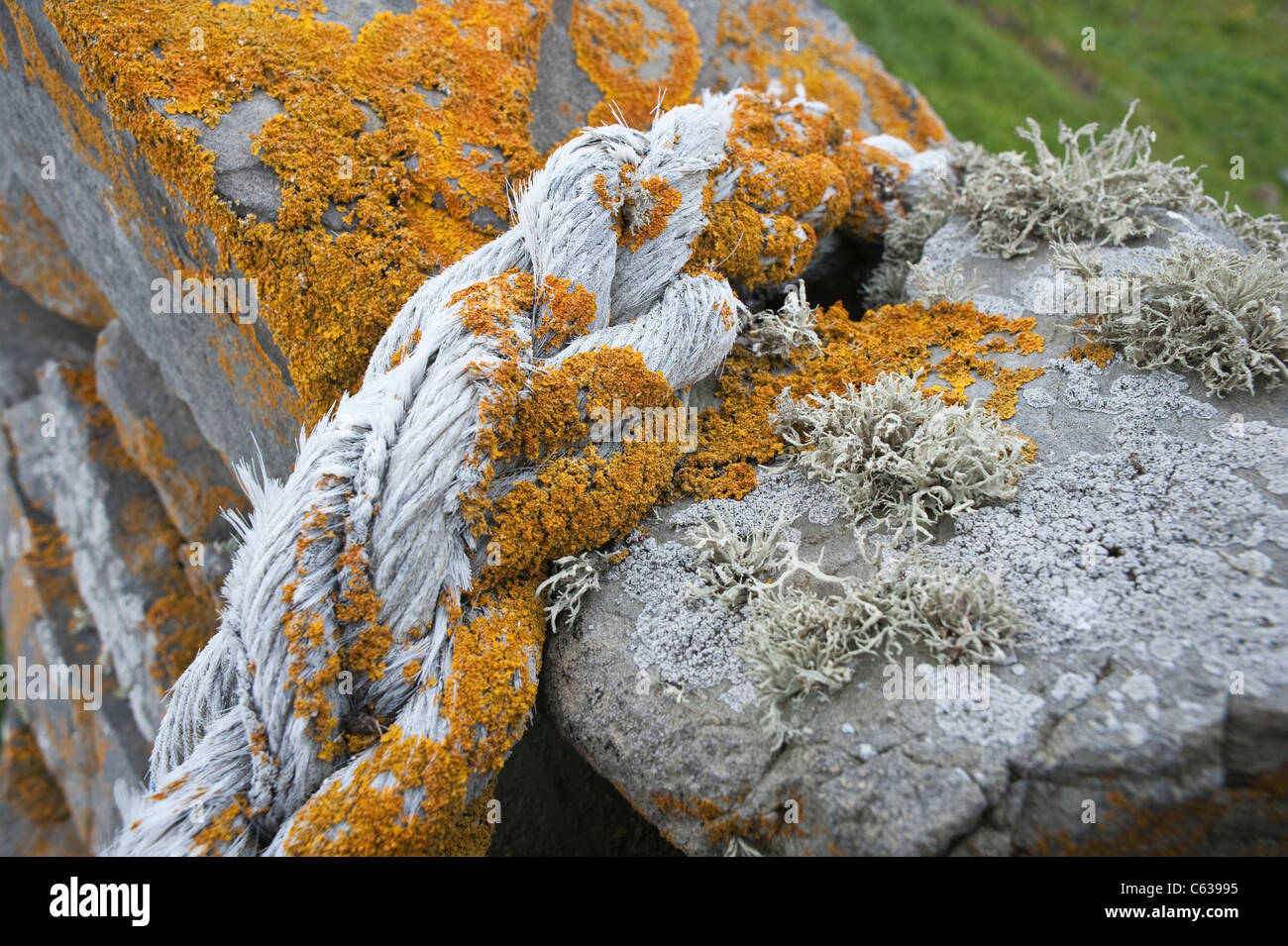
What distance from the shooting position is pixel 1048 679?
2.27 m

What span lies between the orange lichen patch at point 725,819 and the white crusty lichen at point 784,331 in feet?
6.31

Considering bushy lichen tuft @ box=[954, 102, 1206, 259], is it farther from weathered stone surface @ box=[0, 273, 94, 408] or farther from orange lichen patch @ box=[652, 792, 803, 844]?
weathered stone surface @ box=[0, 273, 94, 408]

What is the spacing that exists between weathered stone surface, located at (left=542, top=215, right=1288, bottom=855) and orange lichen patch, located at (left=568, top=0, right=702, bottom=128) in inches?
101

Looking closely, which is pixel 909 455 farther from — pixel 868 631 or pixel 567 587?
pixel 567 587

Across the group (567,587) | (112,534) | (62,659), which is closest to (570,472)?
(567,587)

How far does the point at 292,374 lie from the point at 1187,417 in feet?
11.5

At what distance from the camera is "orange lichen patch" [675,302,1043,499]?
3.16 m

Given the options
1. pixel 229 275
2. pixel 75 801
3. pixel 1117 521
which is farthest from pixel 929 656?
pixel 75 801

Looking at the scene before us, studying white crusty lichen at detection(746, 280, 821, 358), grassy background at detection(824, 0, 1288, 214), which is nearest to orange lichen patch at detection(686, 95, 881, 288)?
white crusty lichen at detection(746, 280, 821, 358)

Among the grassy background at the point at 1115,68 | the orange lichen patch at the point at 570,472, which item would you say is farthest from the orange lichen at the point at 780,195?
the grassy background at the point at 1115,68

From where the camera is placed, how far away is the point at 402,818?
7.43ft

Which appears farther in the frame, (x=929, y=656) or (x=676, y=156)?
(x=676, y=156)

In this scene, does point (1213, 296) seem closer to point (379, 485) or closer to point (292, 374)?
point (379, 485)

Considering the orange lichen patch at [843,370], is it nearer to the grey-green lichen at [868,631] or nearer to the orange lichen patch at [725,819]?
the grey-green lichen at [868,631]
